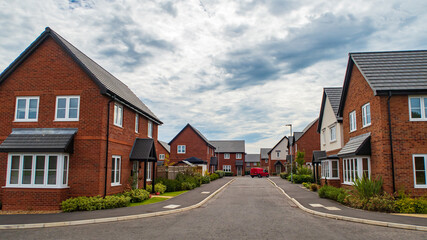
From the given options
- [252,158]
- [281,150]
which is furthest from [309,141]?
[252,158]

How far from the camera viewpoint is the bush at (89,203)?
1470 cm

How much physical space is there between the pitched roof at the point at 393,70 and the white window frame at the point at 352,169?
416 cm

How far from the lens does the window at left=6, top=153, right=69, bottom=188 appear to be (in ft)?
50.6

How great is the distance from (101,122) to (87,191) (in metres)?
3.52

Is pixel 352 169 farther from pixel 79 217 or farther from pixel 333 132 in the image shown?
pixel 79 217

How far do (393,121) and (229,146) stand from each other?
6436cm

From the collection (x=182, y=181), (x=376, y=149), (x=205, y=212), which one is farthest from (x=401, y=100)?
(x=182, y=181)

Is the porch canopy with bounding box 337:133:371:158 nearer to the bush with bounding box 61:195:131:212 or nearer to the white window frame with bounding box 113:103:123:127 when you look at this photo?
the bush with bounding box 61:195:131:212

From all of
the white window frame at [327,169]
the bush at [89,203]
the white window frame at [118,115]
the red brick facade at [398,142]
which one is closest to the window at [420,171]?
the red brick facade at [398,142]

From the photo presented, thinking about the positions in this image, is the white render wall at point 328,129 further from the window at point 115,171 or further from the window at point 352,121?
the window at point 115,171

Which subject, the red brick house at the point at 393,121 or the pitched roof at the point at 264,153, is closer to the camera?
the red brick house at the point at 393,121

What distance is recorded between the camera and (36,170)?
1560cm

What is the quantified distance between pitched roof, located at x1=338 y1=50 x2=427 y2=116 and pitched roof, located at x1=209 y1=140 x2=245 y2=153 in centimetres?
5845

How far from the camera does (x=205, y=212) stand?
14.8 m
